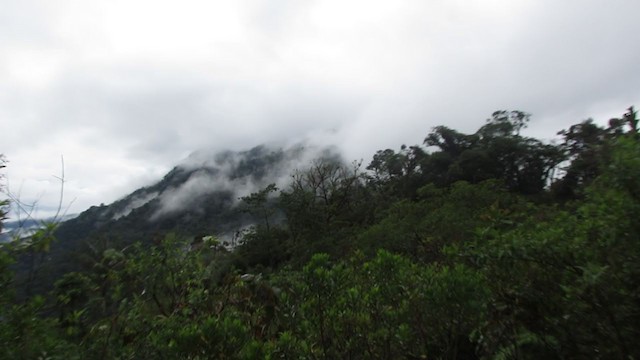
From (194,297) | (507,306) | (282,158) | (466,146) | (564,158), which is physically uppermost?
(282,158)

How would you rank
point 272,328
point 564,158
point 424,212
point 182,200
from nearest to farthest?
1. point 272,328
2. point 424,212
3. point 564,158
4. point 182,200

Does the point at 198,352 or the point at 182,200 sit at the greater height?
the point at 182,200

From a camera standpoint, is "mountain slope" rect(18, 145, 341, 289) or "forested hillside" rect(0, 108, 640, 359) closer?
"forested hillside" rect(0, 108, 640, 359)

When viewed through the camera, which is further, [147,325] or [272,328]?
[272,328]

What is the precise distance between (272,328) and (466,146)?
34399 millimetres

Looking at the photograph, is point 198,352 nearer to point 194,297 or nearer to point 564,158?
point 194,297

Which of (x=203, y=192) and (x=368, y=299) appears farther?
(x=203, y=192)

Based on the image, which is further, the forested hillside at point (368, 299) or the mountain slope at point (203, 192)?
the mountain slope at point (203, 192)

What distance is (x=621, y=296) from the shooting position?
242cm

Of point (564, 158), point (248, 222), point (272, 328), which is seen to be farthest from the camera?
point (248, 222)

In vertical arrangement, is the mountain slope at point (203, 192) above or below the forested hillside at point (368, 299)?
above

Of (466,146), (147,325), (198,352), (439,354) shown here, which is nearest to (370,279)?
(439,354)

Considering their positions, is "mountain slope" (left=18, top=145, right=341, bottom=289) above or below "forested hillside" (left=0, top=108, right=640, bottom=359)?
above

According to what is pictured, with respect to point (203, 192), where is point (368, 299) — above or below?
below
